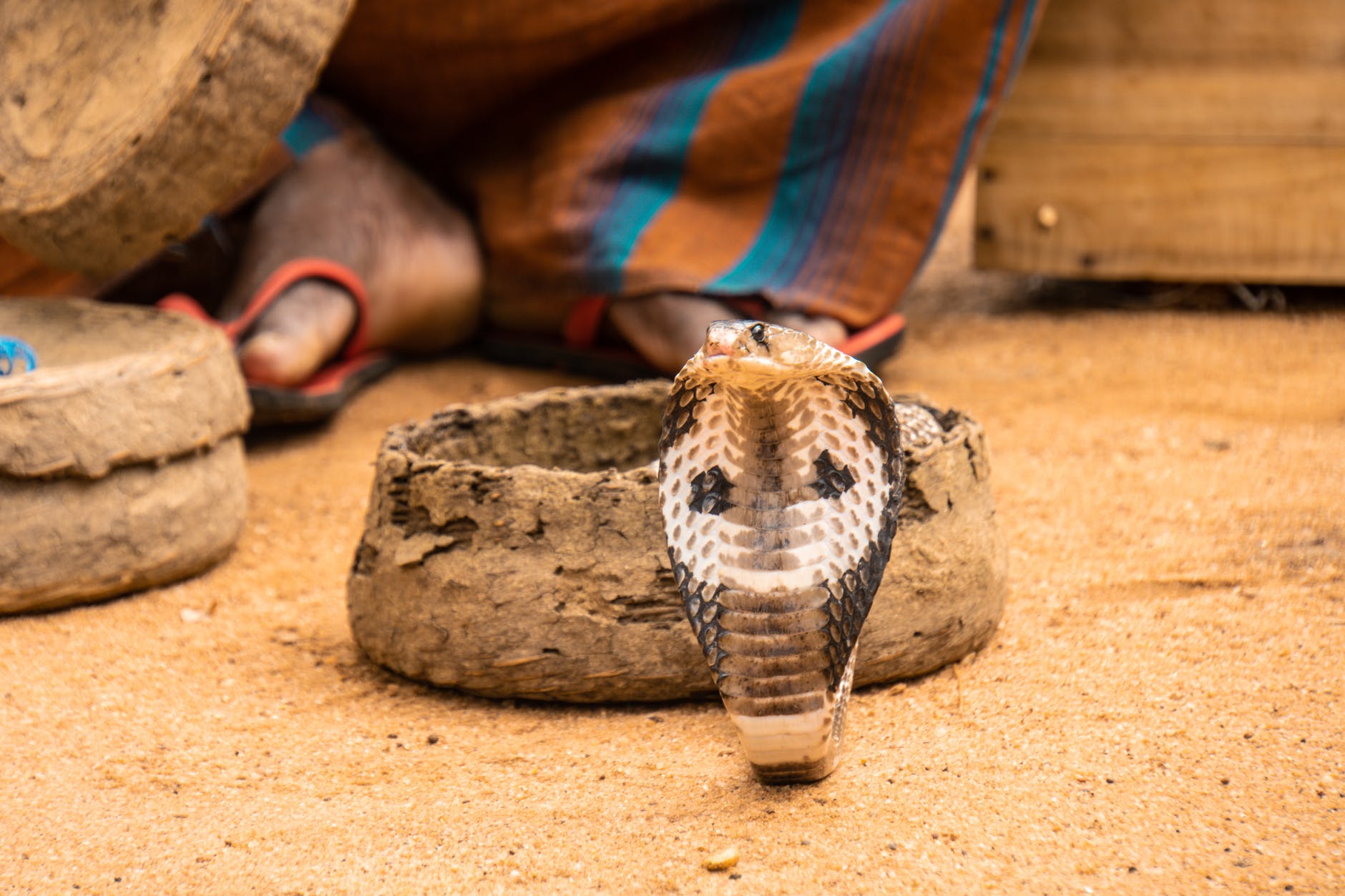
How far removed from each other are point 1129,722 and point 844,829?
1.56 feet

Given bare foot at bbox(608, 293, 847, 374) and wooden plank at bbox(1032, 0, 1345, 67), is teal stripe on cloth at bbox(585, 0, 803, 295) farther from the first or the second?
wooden plank at bbox(1032, 0, 1345, 67)

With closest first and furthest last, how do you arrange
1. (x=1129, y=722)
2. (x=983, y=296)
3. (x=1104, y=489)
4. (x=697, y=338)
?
1. (x=1129, y=722)
2. (x=1104, y=489)
3. (x=697, y=338)
4. (x=983, y=296)

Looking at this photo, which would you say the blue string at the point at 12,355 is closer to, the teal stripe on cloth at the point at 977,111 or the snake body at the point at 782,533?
the snake body at the point at 782,533

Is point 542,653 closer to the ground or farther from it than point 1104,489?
farther from it

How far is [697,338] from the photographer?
3.21 m

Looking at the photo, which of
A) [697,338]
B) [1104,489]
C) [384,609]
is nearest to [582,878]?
[384,609]

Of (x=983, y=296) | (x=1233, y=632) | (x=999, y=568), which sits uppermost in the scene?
(x=999, y=568)

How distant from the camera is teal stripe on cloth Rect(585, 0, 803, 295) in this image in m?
3.45

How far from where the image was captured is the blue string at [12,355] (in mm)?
2307

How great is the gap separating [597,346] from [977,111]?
1190mm

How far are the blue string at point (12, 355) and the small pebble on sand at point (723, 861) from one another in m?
1.56

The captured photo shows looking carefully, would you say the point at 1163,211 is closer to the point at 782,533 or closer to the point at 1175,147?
the point at 1175,147

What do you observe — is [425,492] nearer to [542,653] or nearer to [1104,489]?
[542,653]

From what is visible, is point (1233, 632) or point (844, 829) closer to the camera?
point (844, 829)
